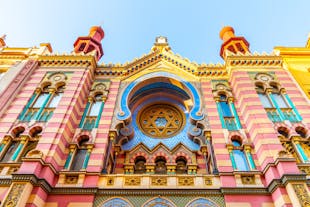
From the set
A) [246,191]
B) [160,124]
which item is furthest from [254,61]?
[246,191]

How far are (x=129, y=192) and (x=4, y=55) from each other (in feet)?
47.6

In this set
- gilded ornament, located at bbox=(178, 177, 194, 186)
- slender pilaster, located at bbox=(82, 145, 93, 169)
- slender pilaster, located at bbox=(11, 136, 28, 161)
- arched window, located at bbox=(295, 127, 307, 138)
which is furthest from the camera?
arched window, located at bbox=(295, 127, 307, 138)

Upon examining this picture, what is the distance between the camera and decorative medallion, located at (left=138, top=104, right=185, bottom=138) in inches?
578

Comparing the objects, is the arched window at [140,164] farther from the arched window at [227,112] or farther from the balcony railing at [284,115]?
the balcony railing at [284,115]

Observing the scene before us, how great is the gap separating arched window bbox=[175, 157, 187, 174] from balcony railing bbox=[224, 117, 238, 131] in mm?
3126

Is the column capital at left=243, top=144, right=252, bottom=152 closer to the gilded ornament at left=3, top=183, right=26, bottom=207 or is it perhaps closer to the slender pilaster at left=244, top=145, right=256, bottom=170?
the slender pilaster at left=244, top=145, right=256, bottom=170

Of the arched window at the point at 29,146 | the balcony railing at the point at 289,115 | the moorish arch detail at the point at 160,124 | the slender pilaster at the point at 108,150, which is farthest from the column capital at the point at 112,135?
the balcony railing at the point at 289,115

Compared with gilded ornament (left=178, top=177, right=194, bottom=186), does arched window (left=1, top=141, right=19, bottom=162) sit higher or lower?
higher

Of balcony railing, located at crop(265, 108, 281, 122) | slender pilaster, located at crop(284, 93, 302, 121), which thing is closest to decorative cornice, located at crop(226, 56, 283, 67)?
slender pilaster, located at crop(284, 93, 302, 121)

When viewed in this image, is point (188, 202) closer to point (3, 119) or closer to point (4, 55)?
point (3, 119)

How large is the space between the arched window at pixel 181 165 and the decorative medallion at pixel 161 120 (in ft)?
5.70

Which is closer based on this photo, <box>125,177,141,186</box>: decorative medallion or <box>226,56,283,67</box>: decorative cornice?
<box>125,177,141,186</box>: decorative medallion

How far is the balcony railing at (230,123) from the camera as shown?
41.6 ft

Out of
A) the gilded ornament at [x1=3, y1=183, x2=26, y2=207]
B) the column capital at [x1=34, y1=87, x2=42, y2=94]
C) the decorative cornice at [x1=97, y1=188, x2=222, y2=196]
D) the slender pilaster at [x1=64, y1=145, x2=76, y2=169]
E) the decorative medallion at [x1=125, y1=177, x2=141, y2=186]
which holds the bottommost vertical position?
the gilded ornament at [x1=3, y1=183, x2=26, y2=207]
